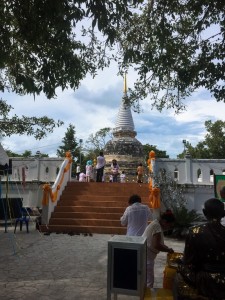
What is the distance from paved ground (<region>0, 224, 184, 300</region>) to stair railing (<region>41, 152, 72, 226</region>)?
121 centimetres

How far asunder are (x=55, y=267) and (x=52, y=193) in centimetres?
572

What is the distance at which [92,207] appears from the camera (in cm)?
1256

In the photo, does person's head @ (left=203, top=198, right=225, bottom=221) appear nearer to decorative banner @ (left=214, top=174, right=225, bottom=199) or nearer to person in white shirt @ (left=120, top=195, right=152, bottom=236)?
person in white shirt @ (left=120, top=195, right=152, bottom=236)

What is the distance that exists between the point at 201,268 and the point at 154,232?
1704 mm

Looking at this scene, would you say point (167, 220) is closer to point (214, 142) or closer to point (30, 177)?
point (30, 177)

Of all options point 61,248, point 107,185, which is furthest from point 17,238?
point 107,185

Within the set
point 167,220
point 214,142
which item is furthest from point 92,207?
point 214,142

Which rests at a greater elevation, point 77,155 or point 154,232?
point 77,155

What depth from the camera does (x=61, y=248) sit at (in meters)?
8.78

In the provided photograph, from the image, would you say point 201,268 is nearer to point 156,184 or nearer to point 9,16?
point 9,16

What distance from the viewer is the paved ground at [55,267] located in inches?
209

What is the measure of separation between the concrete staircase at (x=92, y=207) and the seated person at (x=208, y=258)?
28.3ft

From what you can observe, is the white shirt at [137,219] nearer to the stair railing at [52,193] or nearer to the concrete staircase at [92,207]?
the concrete staircase at [92,207]

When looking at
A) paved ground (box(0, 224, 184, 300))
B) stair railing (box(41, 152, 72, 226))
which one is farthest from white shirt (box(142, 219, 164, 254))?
stair railing (box(41, 152, 72, 226))
